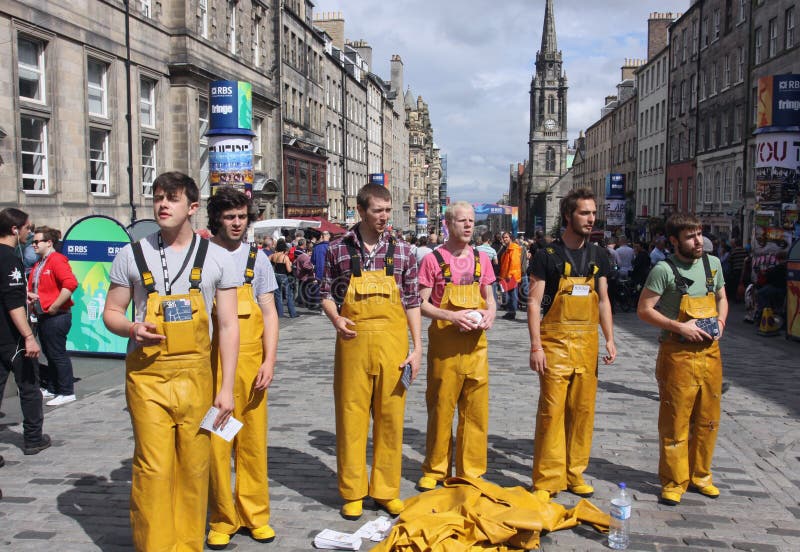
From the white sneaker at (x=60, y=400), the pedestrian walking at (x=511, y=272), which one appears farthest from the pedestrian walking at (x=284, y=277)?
the white sneaker at (x=60, y=400)

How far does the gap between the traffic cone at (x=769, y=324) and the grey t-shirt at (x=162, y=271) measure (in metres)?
12.8

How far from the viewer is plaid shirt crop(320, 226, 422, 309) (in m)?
4.62

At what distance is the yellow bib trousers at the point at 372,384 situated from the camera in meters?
4.53

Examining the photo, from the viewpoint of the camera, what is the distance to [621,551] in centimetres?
421

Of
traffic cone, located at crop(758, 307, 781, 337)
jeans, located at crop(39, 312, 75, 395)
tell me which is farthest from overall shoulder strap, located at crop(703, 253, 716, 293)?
traffic cone, located at crop(758, 307, 781, 337)

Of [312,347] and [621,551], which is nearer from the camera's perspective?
[621,551]

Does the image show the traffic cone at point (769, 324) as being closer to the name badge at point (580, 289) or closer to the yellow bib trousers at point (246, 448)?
the name badge at point (580, 289)

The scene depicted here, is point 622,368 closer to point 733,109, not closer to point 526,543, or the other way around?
point 526,543

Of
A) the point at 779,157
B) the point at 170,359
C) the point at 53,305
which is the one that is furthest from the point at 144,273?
the point at 779,157

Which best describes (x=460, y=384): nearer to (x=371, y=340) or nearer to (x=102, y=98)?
(x=371, y=340)

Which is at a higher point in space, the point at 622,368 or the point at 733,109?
the point at 733,109

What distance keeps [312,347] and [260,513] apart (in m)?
7.77

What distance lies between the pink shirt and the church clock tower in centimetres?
11518

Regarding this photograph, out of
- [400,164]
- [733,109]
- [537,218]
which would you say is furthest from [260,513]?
[537,218]
